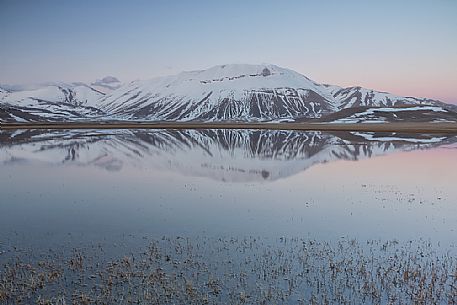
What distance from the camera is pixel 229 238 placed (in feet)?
57.7

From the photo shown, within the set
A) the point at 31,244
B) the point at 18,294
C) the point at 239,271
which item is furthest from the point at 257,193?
the point at 18,294

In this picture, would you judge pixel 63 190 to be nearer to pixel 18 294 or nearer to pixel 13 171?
pixel 13 171

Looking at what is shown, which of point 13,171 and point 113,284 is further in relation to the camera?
point 13,171

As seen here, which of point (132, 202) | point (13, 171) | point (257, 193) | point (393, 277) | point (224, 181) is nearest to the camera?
point (393, 277)

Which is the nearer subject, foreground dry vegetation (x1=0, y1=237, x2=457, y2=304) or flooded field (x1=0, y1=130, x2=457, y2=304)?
foreground dry vegetation (x1=0, y1=237, x2=457, y2=304)

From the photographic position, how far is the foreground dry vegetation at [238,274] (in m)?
11.9

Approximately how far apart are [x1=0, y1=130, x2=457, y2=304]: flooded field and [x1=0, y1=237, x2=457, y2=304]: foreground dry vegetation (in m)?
0.04

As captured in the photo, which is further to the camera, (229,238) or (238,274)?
(229,238)

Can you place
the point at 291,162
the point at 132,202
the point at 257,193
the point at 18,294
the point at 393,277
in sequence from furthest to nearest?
the point at 291,162 → the point at 257,193 → the point at 132,202 → the point at 393,277 → the point at 18,294

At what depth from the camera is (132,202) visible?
24578 mm

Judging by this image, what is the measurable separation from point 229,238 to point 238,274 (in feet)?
12.9

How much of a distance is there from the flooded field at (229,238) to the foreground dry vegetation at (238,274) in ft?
0.15

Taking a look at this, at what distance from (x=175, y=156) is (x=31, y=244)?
34858 mm

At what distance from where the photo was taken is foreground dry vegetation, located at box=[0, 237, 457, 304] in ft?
39.2
